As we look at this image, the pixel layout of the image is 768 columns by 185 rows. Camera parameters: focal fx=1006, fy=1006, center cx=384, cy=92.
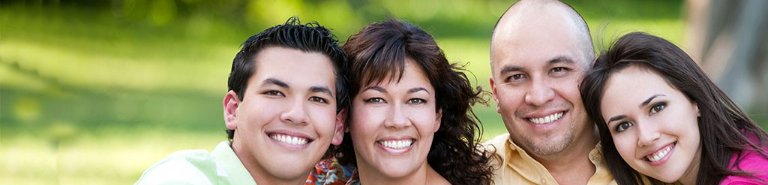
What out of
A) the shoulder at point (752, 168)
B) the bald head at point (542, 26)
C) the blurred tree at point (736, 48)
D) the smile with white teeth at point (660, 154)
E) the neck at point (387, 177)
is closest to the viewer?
the shoulder at point (752, 168)

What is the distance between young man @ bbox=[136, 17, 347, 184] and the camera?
4273 millimetres

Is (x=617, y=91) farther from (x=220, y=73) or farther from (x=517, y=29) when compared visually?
(x=220, y=73)

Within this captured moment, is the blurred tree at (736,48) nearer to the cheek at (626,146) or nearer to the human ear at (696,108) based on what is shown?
the human ear at (696,108)

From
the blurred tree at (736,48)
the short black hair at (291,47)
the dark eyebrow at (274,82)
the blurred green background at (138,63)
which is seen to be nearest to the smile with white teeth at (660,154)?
the short black hair at (291,47)

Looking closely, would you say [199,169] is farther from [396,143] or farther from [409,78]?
[409,78]

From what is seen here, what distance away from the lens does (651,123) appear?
14.7 ft

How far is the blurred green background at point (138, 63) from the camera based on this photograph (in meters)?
9.40

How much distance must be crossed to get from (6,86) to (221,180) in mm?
7279

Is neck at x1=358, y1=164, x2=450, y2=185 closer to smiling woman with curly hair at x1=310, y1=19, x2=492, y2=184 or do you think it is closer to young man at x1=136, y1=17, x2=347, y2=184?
smiling woman with curly hair at x1=310, y1=19, x2=492, y2=184

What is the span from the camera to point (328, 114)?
14.3ft

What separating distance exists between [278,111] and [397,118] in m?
0.55

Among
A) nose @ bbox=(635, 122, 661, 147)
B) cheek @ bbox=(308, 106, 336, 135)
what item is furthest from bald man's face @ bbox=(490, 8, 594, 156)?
cheek @ bbox=(308, 106, 336, 135)

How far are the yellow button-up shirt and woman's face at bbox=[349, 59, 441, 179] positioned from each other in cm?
68

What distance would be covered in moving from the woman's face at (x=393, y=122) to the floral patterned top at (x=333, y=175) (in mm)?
448
